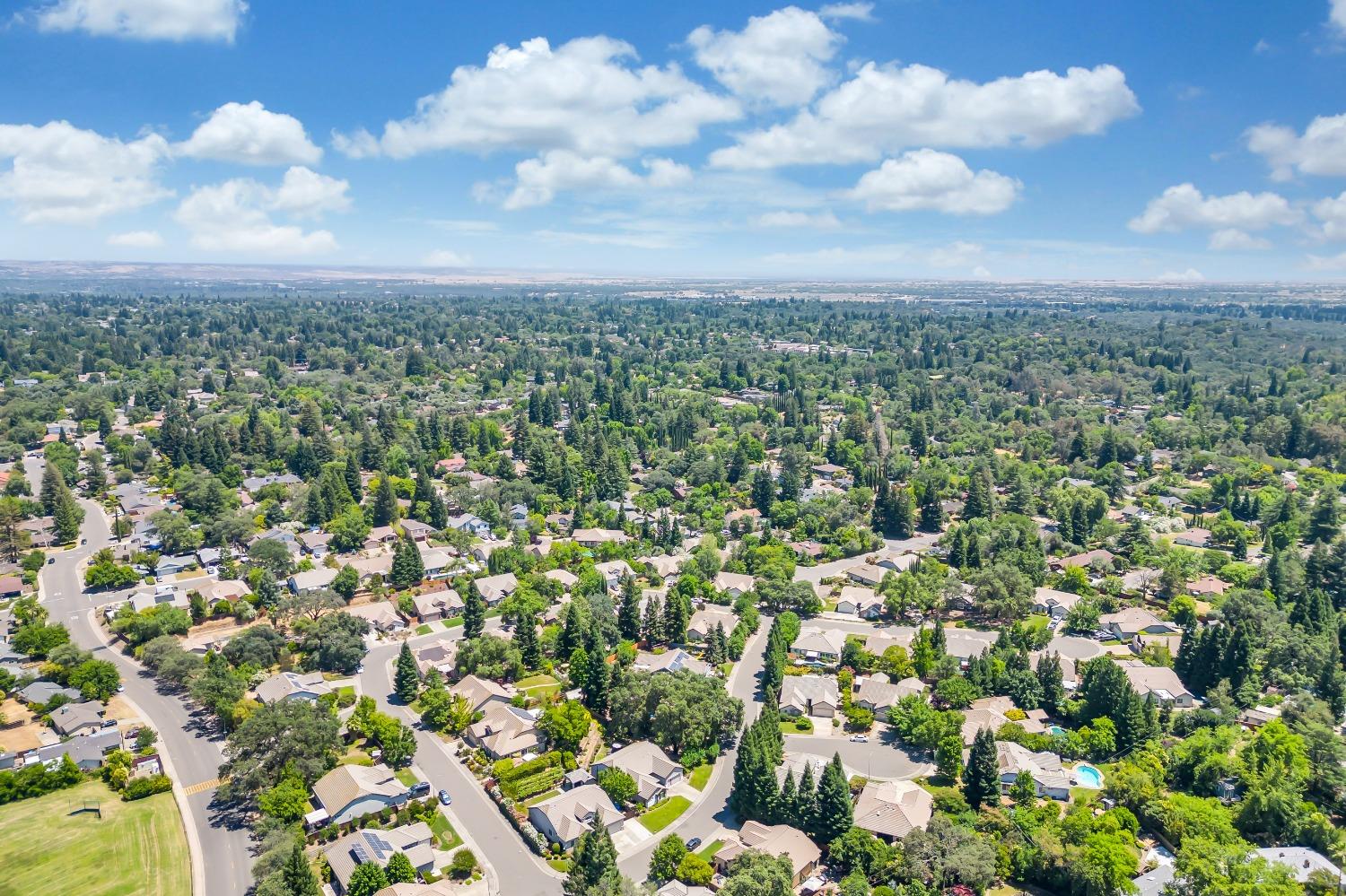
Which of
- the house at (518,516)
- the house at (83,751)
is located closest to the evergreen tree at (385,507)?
the house at (518,516)

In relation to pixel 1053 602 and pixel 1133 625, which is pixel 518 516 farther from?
pixel 1133 625

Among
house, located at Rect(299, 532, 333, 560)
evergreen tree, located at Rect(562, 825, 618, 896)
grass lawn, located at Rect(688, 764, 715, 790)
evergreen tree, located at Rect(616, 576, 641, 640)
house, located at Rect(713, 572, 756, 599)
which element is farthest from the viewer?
house, located at Rect(299, 532, 333, 560)

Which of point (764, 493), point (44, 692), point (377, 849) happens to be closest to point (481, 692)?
point (377, 849)

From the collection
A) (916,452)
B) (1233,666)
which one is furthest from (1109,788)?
(916,452)

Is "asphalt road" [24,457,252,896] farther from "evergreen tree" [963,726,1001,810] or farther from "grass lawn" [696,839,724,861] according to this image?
"evergreen tree" [963,726,1001,810]

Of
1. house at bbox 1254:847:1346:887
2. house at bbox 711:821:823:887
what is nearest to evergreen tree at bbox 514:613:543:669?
house at bbox 711:821:823:887

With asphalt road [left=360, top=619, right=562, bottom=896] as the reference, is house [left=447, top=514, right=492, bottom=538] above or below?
above
